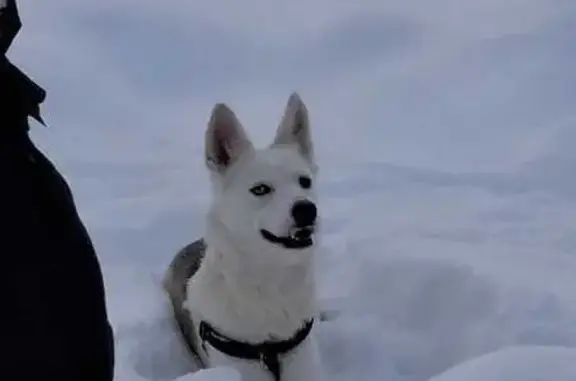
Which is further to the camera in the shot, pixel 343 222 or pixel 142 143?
pixel 142 143

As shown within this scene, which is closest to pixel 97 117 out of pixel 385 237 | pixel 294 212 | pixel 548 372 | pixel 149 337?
pixel 385 237

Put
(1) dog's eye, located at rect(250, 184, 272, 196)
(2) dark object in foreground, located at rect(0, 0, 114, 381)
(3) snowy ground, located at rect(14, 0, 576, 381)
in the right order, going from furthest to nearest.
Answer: (3) snowy ground, located at rect(14, 0, 576, 381)
(1) dog's eye, located at rect(250, 184, 272, 196)
(2) dark object in foreground, located at rect(0, 0, 114, 381)

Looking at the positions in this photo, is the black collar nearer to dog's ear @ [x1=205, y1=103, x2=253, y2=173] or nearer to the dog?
the dog

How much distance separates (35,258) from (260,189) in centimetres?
190

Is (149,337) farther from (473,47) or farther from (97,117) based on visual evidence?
(473,47)

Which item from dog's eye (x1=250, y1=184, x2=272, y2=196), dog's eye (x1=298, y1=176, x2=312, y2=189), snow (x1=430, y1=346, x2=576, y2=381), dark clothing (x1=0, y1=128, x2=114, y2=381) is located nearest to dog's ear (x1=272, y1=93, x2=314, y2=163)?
dog's eye (x1=298, y1=176, x2=312, y2=189)

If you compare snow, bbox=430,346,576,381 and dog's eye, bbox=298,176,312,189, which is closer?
snow, bbox=430,346,576,381

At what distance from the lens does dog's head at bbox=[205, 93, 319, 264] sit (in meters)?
3.58

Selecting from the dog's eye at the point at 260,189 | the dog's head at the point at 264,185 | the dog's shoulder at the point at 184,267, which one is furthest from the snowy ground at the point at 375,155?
the dog's eye at the point at 260,189

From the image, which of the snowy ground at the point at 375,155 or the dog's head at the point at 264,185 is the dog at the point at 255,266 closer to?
the dog's head at the point at 264,185

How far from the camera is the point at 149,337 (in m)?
4.26

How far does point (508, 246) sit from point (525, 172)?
177 centimetres

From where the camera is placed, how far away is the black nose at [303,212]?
3.51 metres

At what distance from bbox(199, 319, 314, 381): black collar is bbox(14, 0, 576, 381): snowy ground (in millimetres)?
343
